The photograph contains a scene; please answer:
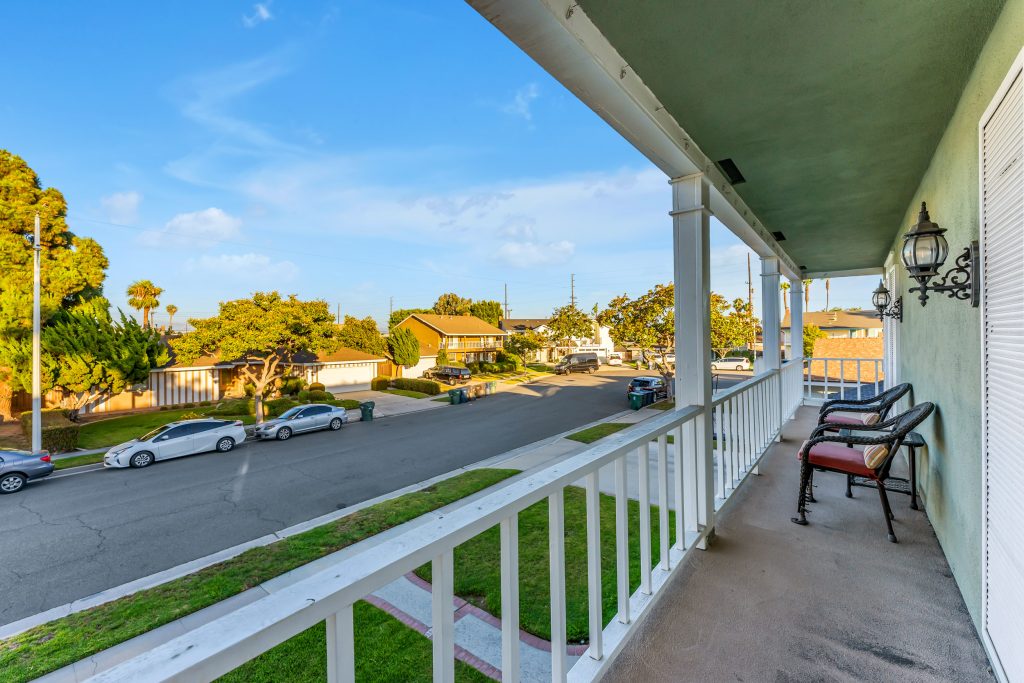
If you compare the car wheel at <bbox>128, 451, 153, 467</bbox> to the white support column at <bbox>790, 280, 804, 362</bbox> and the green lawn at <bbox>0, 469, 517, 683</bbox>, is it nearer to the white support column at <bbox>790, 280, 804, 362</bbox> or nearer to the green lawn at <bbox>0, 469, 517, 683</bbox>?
the green lawn at <bbox>0, 469, 517, 683</bbox>

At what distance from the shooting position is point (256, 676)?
210 cm

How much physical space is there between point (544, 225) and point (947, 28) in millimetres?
29383

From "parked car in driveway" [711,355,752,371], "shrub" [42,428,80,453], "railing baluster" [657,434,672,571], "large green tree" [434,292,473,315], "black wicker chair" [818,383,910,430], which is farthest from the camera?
"large green tree" [434,292,473,315]

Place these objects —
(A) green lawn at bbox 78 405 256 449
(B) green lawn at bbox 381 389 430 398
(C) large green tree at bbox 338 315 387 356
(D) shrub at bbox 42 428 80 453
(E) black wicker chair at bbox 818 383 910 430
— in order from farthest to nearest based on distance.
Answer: (C) large green tree at bbox 338 315 387 356 < (B) green lawn at bbox 381 389 430 398 < (A) green lawn at bbox 78 405 256 449 < (D) shrub at bbox 42 428 80 453 < (E) black wicker chair at bbox 818 383 910 430

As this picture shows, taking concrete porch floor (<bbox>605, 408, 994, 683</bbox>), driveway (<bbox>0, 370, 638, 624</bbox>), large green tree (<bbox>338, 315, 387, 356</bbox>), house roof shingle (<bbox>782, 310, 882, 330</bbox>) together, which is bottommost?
driveway (<bbox>0, 370, 638, 624</bbox>)

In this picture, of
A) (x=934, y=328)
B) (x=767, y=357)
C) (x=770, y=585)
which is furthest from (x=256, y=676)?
(x=767, y=357)

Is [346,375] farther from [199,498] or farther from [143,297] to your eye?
[199,498]

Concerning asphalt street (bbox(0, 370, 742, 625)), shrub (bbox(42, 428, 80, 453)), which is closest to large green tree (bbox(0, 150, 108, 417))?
shrub (bbox(42, 428, 80, 453))

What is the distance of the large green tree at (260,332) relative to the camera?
1170 centimetres

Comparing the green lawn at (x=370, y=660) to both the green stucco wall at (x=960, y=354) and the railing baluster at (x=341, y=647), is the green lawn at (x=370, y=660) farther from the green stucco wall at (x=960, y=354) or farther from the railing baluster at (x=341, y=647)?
the green stucco wall at (x=960, y=354)

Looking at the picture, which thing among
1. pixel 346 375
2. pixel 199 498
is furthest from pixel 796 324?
pixel 346 375

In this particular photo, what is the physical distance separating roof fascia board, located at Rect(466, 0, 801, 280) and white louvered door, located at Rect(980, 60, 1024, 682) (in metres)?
1.04

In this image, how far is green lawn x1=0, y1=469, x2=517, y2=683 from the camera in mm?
2695

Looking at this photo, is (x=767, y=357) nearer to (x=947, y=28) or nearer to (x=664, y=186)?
(x=664, y=186)
